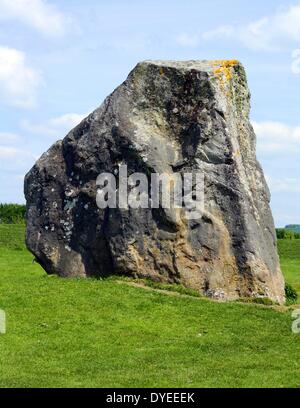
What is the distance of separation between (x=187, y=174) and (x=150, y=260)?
6.78 ft

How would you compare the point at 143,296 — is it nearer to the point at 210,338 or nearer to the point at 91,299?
the point at 91,299

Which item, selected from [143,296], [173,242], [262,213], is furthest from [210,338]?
[262,213]

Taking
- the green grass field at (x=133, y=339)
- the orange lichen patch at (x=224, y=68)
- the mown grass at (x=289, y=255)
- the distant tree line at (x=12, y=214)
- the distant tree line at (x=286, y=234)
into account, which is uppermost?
the orange lichen patch at (x=224, y=68)

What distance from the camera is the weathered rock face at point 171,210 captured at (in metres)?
18.7

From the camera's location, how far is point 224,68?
63.9 ft

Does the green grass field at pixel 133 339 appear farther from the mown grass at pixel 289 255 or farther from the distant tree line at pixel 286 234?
the distant tree line at pixel 286 234

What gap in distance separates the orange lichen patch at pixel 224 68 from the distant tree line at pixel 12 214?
2208 cm

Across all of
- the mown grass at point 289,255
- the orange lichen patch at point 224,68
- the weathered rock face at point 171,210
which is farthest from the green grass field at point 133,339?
the mown grass at point 289,255

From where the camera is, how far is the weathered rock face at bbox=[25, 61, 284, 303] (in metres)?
18.7

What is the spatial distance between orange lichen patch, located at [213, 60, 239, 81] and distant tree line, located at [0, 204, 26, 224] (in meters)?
22.1

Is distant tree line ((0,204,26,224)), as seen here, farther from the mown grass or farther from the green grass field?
the green grass field

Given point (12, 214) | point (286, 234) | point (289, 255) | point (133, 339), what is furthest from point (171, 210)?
point (12, 214)

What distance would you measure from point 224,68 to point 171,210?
3502 millimetres
